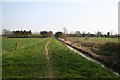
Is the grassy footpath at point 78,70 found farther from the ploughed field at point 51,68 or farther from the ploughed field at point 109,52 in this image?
the ploughed field at point 109,52

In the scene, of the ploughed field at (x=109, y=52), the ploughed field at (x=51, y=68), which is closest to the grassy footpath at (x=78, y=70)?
the ploughed field at (x=51, y=68)

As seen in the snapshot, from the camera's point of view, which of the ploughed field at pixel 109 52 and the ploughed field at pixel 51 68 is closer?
the ploughed field at pixel 51 68

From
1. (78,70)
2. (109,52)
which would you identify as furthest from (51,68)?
(109,52)

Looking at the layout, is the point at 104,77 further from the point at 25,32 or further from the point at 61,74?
the point at 25,32

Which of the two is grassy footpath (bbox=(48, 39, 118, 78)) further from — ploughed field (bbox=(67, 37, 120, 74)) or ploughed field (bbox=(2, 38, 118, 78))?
ploughed field (bbox=(67, 37, 120, 74))

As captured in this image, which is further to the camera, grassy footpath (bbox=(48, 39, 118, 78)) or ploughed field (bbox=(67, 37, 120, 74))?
ploughed field (bbox=(67, 37, 120, 74))

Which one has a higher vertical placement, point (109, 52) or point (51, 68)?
point (109, 52)

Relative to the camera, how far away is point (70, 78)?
1356 cm

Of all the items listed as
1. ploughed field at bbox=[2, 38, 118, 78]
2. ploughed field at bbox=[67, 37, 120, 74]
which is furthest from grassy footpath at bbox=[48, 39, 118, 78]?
ploughed field at bbox=[67, 37, 120, 74]

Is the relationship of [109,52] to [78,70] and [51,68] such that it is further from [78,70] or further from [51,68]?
[51,68]

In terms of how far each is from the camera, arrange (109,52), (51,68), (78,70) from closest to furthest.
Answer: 1. (78,70)
2. (51,68)
3. (109,52)

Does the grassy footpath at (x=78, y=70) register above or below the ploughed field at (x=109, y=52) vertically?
below

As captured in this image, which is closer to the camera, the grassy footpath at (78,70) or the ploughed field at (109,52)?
the grassy footpath at (78,70)

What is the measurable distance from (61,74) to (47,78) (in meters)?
1.62
